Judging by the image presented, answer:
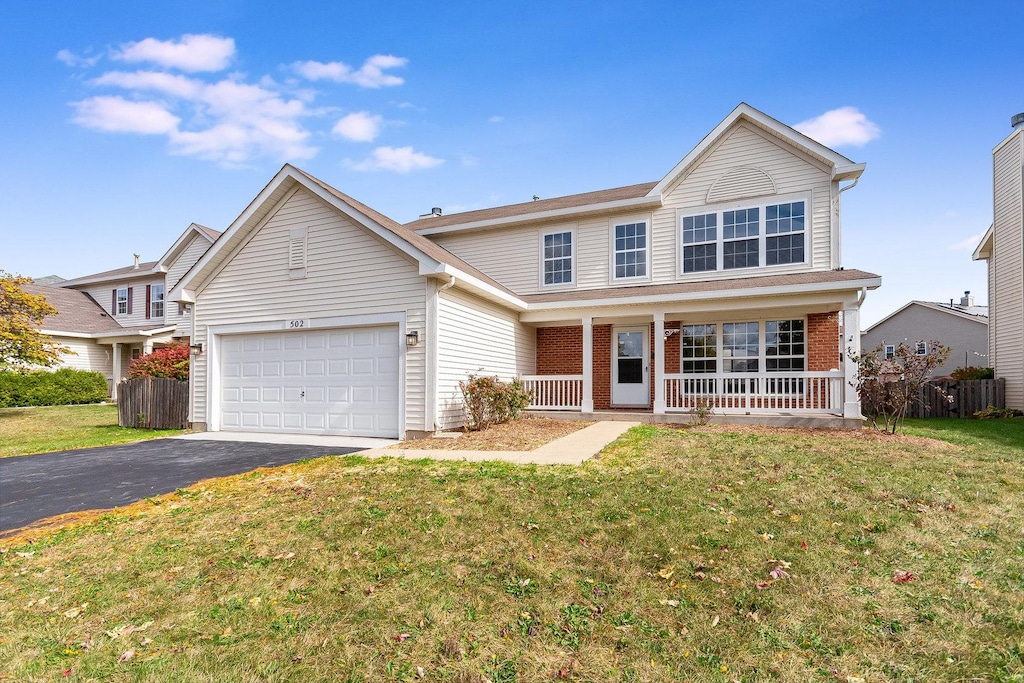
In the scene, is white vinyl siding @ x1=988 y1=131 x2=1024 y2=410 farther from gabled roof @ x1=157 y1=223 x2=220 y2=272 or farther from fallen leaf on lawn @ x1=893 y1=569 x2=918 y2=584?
gabled roof @ x1=157 y1=223 x2=220 y2=272

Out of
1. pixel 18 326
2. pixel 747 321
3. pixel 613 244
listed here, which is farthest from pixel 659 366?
pixel 18 326

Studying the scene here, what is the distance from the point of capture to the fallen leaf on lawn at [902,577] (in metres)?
4.11

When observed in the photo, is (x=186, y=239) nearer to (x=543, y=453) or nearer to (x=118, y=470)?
(x=118, y=470)

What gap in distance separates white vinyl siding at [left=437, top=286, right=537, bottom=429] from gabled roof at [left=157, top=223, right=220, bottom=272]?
1612cm

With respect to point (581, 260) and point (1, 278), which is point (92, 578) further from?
point (1, 278)

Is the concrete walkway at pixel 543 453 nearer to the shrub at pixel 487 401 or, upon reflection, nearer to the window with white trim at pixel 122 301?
the shrub at pixel 487 401

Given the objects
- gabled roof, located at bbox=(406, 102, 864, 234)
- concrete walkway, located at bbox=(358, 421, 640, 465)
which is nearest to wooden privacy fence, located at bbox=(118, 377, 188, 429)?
concrete walkway, located at bbox=(358, 421, 640, 465)

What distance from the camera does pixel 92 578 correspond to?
4449 millimetres

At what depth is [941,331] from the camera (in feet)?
100

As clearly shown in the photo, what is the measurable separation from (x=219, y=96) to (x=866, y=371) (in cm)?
1795

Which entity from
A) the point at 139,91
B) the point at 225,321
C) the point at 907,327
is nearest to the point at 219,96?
the point at 139,91

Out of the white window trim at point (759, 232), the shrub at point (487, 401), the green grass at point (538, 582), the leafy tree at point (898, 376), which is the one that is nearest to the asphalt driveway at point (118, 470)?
the green grass at point (538, 582)

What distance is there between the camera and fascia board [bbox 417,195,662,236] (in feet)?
50.6

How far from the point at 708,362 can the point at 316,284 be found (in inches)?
430
